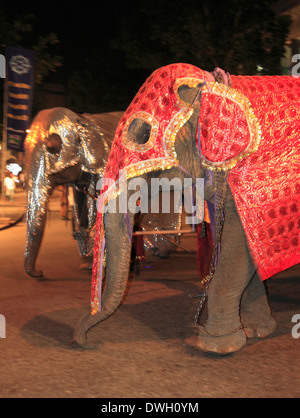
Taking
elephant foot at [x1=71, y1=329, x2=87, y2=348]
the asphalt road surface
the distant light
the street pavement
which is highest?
elephant foot at [x1=71, y1=329, x2=87, y2=348]

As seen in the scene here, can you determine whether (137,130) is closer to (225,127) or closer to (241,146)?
(225,127)

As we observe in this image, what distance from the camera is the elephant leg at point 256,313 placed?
14.7 ft

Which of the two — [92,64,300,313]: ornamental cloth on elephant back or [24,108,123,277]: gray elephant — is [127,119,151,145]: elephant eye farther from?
[24,108,123,277]: gray elephant

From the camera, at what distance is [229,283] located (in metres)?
4.07

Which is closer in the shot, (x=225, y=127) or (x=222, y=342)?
(x=225, y=127)

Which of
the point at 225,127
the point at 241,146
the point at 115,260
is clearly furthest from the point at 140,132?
the point at 115,260

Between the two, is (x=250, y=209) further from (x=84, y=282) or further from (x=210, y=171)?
(x=84, y=282)

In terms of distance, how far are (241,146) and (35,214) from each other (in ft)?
11.2

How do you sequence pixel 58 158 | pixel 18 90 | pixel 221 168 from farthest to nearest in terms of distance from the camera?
pixel 18 90 → pixel 58 158 → pixel 221 168

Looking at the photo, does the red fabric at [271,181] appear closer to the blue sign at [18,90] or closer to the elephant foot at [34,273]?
the elephant foot at [34,273]

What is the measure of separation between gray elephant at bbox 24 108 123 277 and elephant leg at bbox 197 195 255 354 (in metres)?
3.07

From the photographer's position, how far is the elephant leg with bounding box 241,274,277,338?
14.7ft

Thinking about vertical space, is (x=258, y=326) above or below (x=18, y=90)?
below

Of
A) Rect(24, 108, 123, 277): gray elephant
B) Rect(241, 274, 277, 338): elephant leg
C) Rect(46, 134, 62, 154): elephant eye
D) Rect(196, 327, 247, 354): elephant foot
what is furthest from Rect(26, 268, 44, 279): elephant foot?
Rect(196, 327, 247, 354): elephant foot
